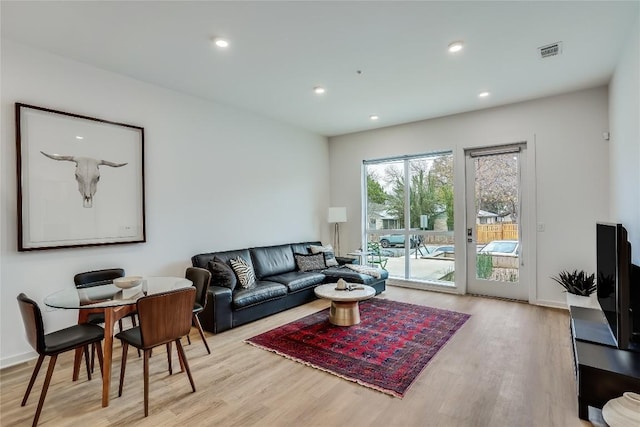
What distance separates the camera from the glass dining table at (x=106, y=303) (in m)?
2.29

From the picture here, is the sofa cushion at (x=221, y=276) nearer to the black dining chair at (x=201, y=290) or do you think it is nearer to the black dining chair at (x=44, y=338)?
the black dining chair at (x=201, y=290)

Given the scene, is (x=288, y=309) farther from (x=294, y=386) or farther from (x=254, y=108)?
(x=254, y=108)

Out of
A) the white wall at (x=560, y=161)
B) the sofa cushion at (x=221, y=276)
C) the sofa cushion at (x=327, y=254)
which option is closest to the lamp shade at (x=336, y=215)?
the sofa cushion at (x=327, y=254)

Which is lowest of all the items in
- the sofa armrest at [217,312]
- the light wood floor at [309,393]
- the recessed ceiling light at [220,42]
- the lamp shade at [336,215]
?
the light wood floor at [309,393]

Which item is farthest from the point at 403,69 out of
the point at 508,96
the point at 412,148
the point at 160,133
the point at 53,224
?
the point at 53,224

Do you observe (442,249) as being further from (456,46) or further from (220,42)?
(220,42)

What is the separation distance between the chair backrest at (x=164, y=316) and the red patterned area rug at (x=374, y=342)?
3.61ft

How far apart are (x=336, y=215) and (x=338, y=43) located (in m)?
3.59

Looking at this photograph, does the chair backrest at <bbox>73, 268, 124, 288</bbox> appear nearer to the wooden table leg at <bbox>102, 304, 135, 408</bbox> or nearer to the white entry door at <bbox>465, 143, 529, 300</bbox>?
the wooden table leg at <bbox>102, 304, 135, 408</bbox>

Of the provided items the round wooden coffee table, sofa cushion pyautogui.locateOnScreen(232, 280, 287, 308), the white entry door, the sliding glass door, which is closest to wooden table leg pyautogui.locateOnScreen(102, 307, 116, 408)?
sofa cushion pyautogui.locateOnScreen(232, 280, 287, 308)

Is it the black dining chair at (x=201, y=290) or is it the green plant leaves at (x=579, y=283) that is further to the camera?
the green plant leaves at (x=579, y=283)

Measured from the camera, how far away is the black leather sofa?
12.1 feet

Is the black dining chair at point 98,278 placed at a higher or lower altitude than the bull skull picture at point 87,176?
lower

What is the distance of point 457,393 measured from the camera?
240 cm
